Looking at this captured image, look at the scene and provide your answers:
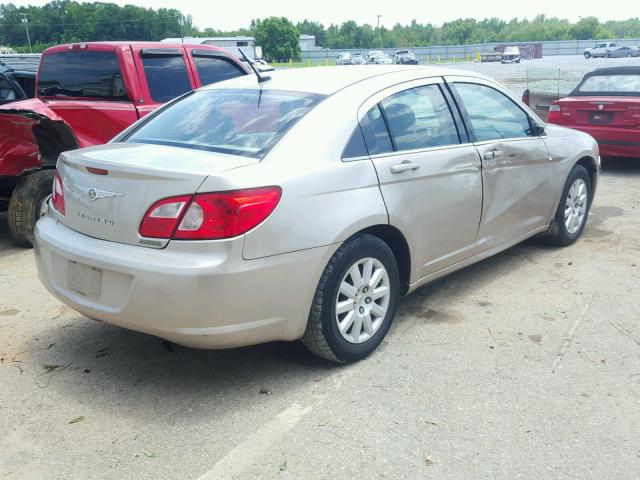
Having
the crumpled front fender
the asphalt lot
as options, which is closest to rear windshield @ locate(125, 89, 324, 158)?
the asphalt lot

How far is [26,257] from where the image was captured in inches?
244

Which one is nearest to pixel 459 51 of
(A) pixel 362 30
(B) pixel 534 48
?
(B) pixel 534 48

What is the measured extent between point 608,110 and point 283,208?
7.58m

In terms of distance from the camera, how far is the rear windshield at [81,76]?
6871mm

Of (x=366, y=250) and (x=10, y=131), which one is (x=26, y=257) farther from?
(x=366, y=250)

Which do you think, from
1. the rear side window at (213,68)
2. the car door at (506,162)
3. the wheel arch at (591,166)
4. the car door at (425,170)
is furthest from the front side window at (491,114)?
the rear side window at (213,68)

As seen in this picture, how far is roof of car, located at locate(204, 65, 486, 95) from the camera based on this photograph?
399 cm

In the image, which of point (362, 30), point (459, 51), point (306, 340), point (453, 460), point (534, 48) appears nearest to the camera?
point (453, 460)

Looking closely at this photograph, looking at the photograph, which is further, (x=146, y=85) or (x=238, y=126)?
(x=146, y=85)

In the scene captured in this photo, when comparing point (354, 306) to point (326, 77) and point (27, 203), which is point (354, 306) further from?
point (27, 203)

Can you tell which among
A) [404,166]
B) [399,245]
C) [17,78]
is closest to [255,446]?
[399,245]

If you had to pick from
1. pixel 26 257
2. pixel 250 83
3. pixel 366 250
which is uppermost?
pixel 250 83

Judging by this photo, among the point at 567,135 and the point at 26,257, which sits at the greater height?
the point at 567,135

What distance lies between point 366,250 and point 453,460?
4.01 feet
